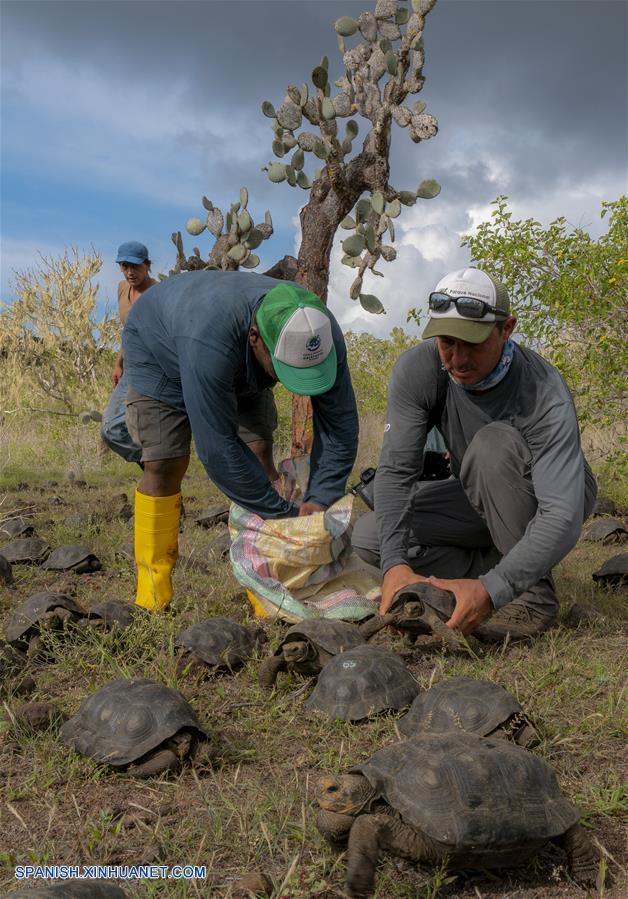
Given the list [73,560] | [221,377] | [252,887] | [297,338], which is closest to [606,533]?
[297,338]

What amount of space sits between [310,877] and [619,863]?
2.97ft

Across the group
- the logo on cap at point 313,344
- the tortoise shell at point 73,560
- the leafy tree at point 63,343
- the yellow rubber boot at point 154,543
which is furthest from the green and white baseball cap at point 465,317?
the leafy tree at point 63,343

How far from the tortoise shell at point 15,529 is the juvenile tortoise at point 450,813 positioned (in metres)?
5.26

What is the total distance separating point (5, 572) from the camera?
5625 millimetres

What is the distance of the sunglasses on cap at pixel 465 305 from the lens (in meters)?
3.58

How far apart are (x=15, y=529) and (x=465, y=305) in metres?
4.94

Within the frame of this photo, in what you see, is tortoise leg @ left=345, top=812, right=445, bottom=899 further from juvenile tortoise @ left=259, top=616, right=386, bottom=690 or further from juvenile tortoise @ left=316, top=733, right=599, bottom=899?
juvenile tortoise @ left=259, top=616, right=386, bottom=690

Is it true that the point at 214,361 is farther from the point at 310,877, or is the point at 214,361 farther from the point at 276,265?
the point at 276,265

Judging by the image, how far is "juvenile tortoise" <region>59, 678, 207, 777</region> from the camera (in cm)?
293

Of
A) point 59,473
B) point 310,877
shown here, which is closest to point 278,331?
point 310,877

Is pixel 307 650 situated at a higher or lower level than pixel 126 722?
higher

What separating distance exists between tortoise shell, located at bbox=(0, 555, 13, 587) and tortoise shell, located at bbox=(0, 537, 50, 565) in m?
0.47

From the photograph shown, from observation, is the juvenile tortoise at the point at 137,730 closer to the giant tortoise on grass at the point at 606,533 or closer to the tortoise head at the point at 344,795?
the tortoise head at the point at 344,795

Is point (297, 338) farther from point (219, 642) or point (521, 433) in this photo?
point (219, 642)
